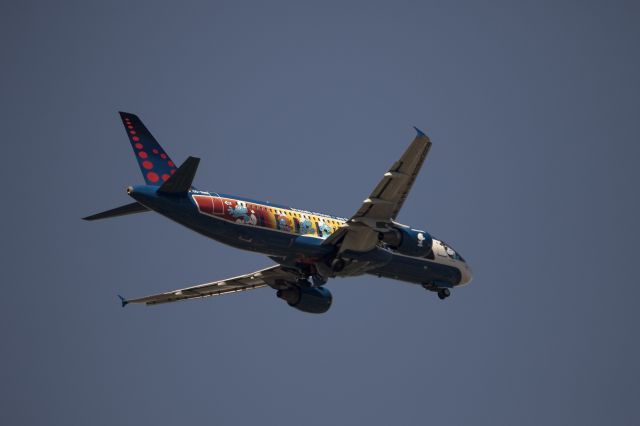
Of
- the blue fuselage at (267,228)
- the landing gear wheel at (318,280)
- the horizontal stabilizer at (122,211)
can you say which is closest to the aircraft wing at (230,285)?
the landing gear wheel at (318,280)

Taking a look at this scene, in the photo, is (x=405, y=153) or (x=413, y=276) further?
(x=413, y=276)

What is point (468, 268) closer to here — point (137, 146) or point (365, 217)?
point (365, 217)

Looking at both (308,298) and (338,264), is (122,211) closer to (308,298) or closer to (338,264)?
(338,264)

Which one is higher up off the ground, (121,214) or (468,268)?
(468,268)

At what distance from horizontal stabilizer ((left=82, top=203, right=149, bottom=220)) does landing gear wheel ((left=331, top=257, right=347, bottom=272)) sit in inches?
397

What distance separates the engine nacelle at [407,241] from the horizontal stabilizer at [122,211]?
11.8m

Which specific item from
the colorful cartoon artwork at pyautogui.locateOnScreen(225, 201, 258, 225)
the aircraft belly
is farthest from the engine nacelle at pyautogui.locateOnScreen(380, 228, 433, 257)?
the colorful cartoon artwork at pyautogui.locateOnScreen(225, 201, 258, 225)

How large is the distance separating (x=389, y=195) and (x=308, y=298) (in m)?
12.0

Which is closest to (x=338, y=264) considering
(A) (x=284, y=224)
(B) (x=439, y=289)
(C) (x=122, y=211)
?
(A) (x=284, y=224)

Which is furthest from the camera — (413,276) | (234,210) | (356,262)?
(413,276)

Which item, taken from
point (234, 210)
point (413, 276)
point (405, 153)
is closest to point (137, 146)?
point (234, 210)

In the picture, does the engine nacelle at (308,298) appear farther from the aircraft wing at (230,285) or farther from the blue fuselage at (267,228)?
the blue fuselage at (267,228)

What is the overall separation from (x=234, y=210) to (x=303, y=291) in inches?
398

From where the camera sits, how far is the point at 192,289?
2302 inches
